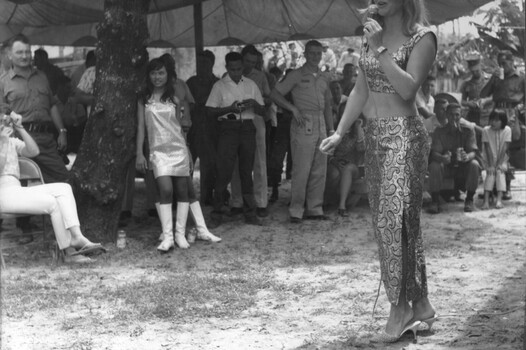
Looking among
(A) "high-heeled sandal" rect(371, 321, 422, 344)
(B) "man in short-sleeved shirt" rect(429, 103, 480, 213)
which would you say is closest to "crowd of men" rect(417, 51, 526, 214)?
(B) "man in short-sleeved shirt" rect(429, 103, 480, 213)

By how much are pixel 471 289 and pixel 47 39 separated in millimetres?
8570

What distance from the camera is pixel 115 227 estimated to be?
8859mm

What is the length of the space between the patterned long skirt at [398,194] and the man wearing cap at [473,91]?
7927 mm

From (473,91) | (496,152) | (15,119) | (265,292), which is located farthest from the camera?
(473,91)

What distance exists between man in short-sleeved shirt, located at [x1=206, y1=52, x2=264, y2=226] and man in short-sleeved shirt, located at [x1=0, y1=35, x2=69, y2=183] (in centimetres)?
165

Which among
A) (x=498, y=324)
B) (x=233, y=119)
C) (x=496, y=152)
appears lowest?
(x=498, y=324)

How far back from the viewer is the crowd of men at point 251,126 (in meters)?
9.64

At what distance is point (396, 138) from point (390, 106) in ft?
0.61

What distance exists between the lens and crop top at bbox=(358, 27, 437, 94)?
5.00m

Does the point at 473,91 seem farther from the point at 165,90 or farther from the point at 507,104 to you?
the point at 165,90

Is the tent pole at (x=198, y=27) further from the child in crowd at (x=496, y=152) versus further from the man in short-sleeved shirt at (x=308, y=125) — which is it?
the child in crowd at (x=496, y=152)

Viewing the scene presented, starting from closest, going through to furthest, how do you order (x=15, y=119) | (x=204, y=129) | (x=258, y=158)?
(x=15, y=119) < (x=258, y=158) < (x=204, y=129)

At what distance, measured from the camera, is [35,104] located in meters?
9.55

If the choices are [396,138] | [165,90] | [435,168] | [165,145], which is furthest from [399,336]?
[435,168]
